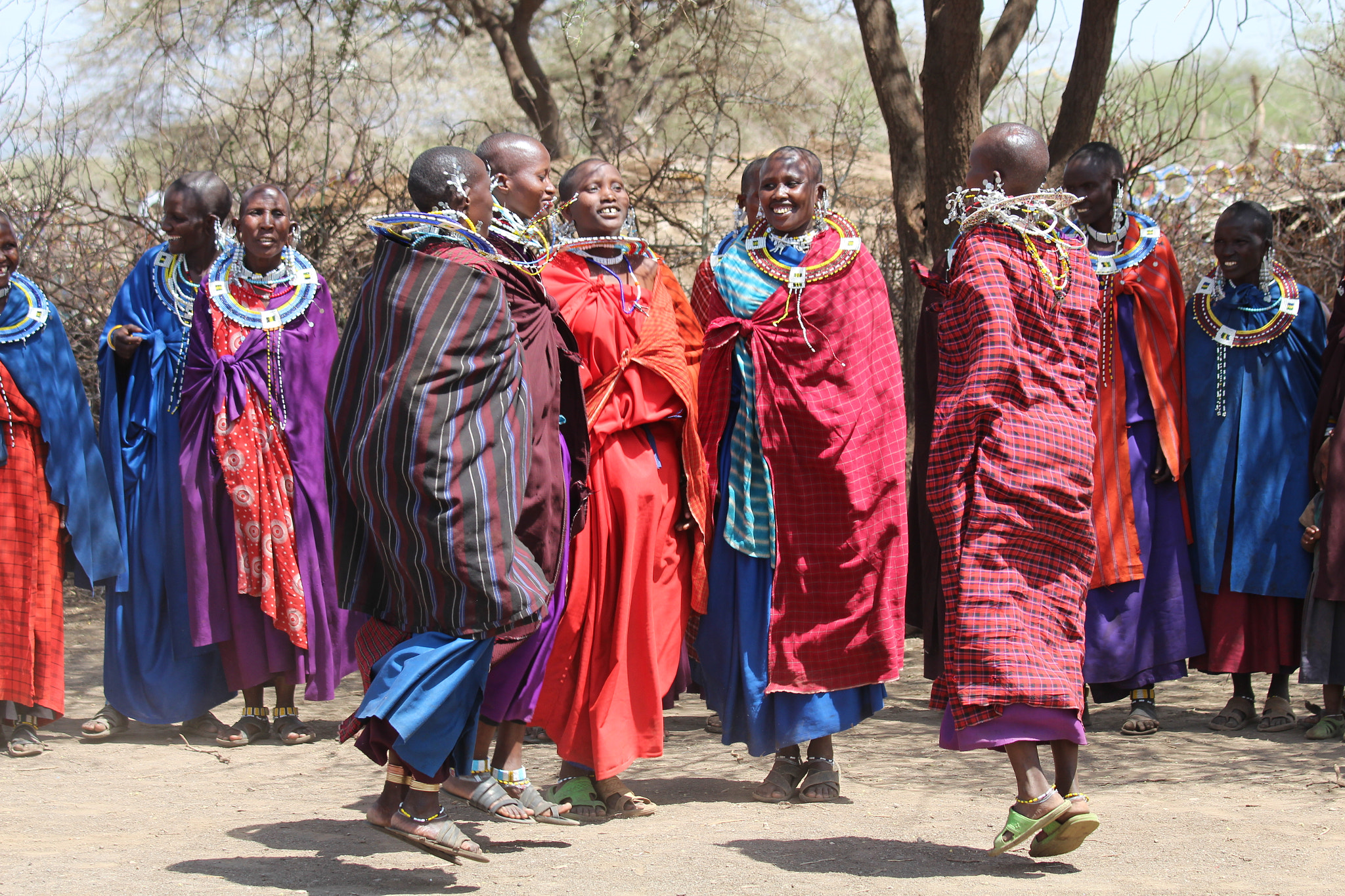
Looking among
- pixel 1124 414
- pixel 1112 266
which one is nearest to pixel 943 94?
pixel 1112 266

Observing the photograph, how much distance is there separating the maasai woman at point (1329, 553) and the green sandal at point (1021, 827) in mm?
2411

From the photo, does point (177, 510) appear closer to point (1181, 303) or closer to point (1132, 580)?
point (1132, 580)

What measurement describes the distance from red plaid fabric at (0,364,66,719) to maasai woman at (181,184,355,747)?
651 mm

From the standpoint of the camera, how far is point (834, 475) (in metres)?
4.67

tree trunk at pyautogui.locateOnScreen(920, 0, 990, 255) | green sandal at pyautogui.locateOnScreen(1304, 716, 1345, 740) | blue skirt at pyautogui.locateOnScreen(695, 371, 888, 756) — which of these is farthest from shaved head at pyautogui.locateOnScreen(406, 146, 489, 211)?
green sandal at pyautogui.locateOnScreen(1304, 716, 1345, 740)

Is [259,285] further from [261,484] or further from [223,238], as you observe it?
[261,484]

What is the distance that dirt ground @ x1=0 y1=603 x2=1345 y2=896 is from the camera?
3.63 metres

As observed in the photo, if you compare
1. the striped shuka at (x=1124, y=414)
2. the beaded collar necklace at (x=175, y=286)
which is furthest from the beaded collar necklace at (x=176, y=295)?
the striped shuka at (x=1124, y=414)

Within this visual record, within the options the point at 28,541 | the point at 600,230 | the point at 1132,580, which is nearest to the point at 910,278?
the point at 1132,580

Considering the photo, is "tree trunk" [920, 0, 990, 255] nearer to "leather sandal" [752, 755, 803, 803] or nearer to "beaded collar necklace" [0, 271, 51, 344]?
"leather sandal" [752, 755, 803, 803]

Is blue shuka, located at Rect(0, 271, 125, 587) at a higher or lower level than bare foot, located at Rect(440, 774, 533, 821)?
higher

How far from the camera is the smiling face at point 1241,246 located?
5891 millimetres

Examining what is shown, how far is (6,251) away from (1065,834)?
486cm

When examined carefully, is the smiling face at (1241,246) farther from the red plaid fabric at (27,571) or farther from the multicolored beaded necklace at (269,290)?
the red plaid fabric at (27,571)
